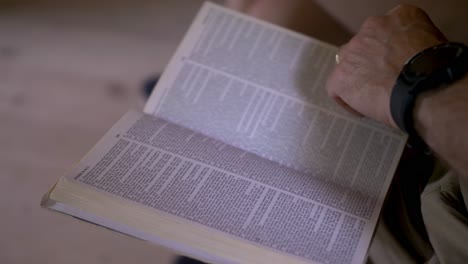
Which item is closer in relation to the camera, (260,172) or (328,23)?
(260,172)

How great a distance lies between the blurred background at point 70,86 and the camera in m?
0.99

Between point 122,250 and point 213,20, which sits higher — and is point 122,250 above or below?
below

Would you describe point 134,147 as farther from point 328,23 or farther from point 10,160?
point 10,160

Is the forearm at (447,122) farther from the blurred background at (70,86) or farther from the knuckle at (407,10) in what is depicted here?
the blurred background at (70,86)

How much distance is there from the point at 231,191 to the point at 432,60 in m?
0.25

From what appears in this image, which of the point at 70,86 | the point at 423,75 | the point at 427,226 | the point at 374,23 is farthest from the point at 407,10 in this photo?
the point at 70,86

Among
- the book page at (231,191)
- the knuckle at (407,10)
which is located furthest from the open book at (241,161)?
the knuckle at (407,10)

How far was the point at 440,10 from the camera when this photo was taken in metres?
0.82

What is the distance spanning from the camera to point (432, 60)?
55 cm

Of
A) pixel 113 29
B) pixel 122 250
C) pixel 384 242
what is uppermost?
pixel 384 242

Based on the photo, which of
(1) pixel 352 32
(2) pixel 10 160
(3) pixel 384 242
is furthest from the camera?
(2) pixel 10 160

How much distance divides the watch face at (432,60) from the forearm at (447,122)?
0.02 m

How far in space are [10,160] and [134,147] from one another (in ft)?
1.86

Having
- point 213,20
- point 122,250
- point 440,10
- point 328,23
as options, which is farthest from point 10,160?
point 440,10
